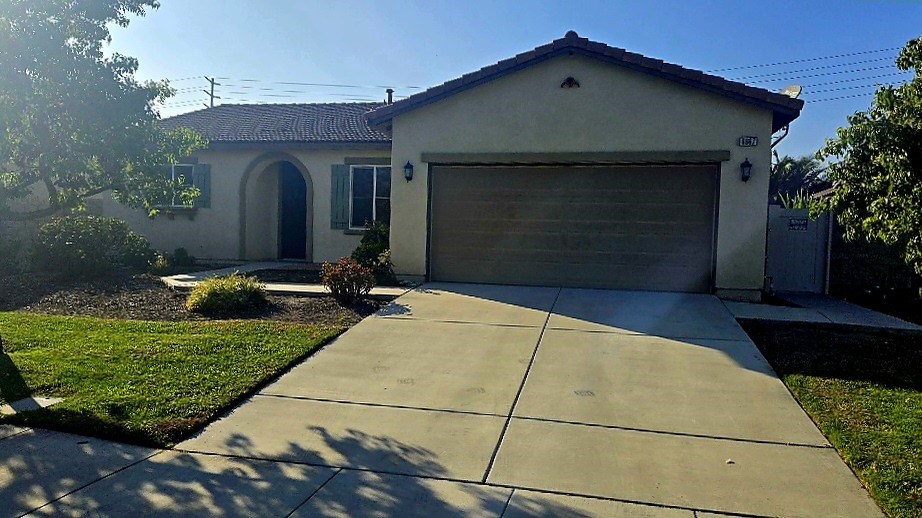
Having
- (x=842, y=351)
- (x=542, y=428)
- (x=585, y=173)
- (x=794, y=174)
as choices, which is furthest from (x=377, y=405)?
(x=794, y=174)

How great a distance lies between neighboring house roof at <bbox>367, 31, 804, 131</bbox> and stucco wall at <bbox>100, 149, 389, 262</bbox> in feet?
11.1

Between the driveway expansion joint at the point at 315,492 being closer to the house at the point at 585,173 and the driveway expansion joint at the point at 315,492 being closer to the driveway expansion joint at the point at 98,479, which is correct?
the driveway expansion joint at the point at 98,479

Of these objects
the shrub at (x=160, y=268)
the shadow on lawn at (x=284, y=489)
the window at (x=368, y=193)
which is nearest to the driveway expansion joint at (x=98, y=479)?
the shadow on lawn at (x=284, y=489)

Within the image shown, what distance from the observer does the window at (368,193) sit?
15133 mm

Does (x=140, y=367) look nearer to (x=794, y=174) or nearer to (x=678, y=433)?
(x=678, y=433)

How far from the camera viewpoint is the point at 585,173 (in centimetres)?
1166

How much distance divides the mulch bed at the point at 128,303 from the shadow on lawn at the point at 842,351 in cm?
539

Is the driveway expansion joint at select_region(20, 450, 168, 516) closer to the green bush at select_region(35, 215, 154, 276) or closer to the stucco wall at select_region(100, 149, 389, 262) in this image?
the green bush at select_region(35, 215, 154, 276)

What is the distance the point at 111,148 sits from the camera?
690 cm

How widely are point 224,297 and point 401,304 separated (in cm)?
262

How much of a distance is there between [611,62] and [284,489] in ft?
31.4

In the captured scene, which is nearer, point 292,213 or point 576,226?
point 576,226

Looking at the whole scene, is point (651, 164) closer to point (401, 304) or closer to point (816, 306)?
point (816, 306)

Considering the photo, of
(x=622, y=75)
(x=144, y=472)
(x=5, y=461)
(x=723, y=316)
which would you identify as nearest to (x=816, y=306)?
(x=723, y=316)
